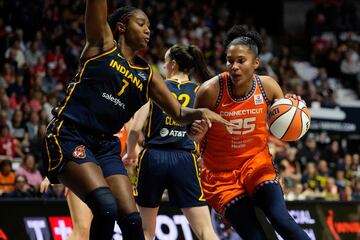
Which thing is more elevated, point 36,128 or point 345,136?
point 36,128

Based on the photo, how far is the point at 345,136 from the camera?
1730cm

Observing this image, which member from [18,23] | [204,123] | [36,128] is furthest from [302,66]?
[204,123]

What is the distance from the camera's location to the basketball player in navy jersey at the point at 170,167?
22.0 ft

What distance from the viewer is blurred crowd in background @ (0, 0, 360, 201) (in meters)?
12.2

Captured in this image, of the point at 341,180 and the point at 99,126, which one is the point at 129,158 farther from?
the point at 341,180

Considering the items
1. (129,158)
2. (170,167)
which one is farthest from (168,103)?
(129,158)

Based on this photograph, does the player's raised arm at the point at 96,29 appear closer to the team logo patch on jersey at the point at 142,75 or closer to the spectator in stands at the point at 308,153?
the team logo patch on jersey at the point at 142,75

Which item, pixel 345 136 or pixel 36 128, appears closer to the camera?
pixel 36 128

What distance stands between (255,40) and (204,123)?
4.01 ft

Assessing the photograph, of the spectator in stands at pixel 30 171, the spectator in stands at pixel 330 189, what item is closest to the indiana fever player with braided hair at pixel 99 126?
the spectator in stands at pixel 30 171

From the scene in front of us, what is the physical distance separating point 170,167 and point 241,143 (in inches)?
34.7

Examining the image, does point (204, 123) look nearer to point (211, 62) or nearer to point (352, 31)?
point (211, 62)

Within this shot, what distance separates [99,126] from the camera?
17.0 feet

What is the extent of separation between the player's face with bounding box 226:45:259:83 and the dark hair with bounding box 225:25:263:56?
68 millimetres
